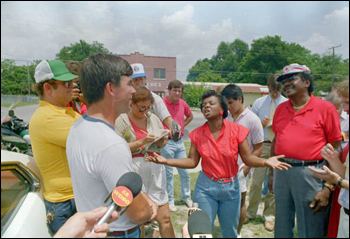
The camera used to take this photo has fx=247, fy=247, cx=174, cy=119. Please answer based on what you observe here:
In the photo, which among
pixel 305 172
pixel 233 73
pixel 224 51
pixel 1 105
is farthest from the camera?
pixel 224 51

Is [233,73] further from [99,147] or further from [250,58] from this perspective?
[99,147]

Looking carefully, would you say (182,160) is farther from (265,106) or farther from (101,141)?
(265,106)

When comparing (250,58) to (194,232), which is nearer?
(194,232)

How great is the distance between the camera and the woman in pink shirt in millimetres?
2496

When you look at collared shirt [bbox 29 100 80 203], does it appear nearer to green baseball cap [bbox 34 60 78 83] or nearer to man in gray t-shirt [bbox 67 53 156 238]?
green baseball cap [bbox 34 60 78 83]

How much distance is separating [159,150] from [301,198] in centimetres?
155

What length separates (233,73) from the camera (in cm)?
6081

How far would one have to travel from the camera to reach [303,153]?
98.0 inches

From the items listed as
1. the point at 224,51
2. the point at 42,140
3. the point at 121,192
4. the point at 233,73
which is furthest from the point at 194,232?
the point at 224,51

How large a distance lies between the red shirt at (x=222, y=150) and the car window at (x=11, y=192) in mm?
1609

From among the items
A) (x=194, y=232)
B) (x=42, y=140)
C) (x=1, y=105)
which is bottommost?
(x=194, y=232)

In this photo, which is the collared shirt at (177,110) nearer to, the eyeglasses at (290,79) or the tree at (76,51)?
the eyeglasses at (290,79)

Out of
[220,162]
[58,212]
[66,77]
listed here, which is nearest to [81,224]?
[58,212]

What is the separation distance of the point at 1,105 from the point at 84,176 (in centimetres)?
76
